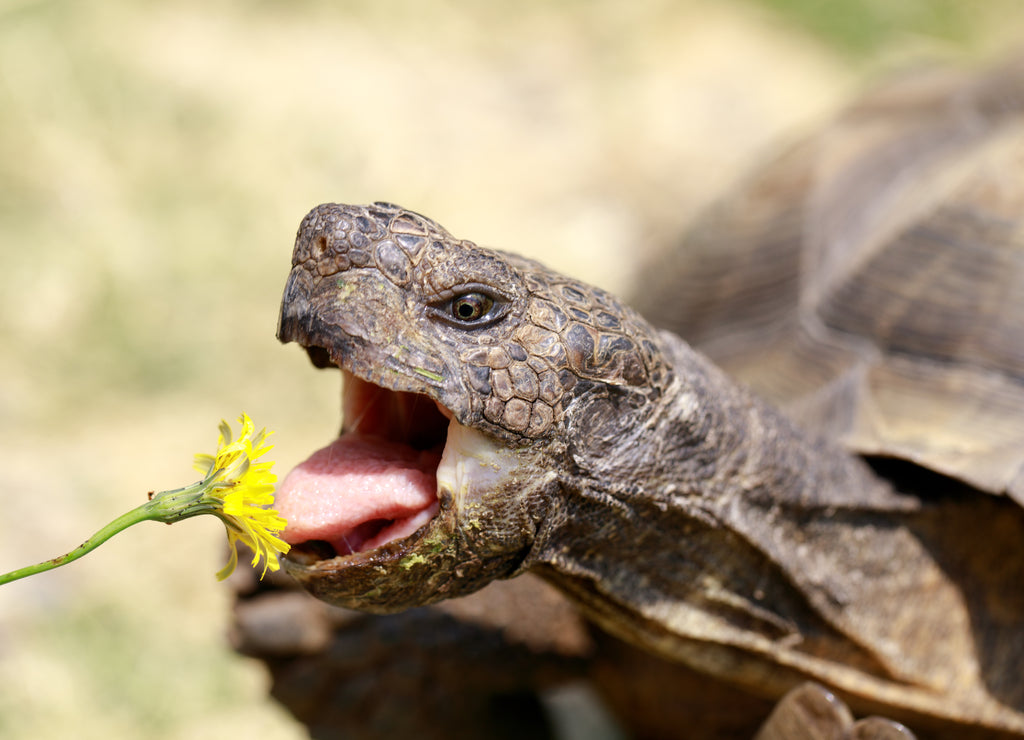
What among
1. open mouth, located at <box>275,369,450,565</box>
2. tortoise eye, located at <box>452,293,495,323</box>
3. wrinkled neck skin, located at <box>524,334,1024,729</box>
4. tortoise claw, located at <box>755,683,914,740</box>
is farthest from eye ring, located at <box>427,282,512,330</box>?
tortoise claw, located at <box>755,683,914,740</box>

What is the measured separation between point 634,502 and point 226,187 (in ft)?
16.0

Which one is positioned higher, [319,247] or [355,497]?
[319,247]

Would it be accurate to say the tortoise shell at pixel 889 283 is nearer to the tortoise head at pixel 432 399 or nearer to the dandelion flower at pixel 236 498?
the tortoise head at pixel 432 399

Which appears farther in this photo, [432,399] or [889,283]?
[889,283]

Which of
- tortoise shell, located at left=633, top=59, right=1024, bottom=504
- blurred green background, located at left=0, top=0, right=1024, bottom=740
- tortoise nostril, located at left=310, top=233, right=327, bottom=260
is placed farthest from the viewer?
blurred green background, located at left=0, top=0, right=1024, bottom=740

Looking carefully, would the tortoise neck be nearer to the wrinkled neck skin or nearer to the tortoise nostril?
the wrinkled neck skin

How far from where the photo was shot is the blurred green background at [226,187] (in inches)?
133

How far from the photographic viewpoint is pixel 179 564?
363 centimetres

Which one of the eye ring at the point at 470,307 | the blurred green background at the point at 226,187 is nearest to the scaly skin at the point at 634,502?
the eye ring at the point at 470,307

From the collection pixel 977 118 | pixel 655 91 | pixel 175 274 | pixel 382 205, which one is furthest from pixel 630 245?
pixel 382 205

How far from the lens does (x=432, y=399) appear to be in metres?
1.59

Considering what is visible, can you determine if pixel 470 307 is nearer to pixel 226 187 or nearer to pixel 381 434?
pixel 381 434

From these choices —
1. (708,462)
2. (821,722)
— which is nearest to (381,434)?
(708,462)

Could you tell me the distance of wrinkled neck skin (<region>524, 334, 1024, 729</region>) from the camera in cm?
178
